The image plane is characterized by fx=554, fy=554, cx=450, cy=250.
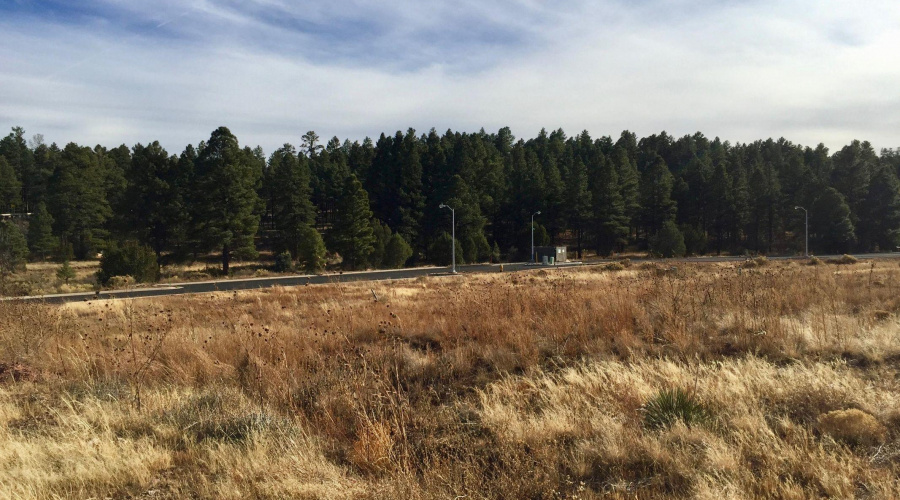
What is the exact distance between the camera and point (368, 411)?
5094 mm

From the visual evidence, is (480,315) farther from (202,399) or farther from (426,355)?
(202,399)

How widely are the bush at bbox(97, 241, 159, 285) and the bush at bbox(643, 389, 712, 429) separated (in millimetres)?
43391

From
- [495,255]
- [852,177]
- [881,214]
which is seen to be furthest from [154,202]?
[881,214]

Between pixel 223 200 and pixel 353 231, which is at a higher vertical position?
pixel 223 200

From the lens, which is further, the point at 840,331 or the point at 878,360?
the point at 840,331

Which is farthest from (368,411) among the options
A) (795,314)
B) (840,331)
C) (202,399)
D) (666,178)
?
(666,178)

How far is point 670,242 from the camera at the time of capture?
73.8 m

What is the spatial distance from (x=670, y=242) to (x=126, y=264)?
2465 inches

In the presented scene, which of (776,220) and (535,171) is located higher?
(535,171)

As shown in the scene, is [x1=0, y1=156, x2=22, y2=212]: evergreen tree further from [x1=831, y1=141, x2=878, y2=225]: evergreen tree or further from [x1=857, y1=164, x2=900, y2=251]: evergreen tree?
[x1=857, y1=164, x2=900, y2=251]: evergreen tree

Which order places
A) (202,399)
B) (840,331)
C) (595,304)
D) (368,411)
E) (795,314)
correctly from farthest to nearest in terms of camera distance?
(595,304) → (795,314) → (840,331) → (202,399) → (368,411)

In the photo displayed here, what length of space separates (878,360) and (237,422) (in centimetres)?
644

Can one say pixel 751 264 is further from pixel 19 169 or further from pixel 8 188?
pixel 19 169

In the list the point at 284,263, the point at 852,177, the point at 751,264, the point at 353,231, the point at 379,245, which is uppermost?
the point at 852,177
